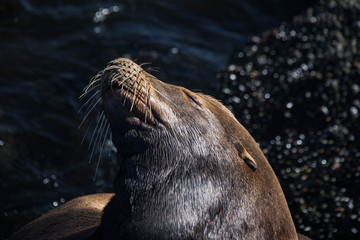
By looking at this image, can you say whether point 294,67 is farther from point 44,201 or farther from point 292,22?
point 44,201

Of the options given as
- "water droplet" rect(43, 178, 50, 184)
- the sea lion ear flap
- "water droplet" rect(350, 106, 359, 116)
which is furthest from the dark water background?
the sea lion ear flap

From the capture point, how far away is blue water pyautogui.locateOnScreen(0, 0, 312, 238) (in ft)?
20.8

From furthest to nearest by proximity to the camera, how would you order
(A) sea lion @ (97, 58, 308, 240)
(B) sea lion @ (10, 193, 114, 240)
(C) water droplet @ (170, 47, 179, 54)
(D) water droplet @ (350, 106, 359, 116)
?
(C) water droplet @ (170, 47, 179, 54), (D) water droplet @ (350, 106, 359, 116), (B) sea lion @ (10, 193, 114, 240), (A) sea lion @ (97, 58, 308, 240)

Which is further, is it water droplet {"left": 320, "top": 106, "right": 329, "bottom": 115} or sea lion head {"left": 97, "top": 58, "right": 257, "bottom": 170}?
water droplet {"left": 320, "top": 106, "right": 329, "bottom": 115}

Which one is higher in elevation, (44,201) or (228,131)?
(228,131)

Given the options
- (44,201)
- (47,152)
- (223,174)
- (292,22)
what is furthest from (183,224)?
(292,22)

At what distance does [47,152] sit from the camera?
21.8 ft

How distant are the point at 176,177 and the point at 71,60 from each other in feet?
15.6

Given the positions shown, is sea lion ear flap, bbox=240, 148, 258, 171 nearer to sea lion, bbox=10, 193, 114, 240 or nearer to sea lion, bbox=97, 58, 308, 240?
sea lion, bbox=97, 58, 308, 240

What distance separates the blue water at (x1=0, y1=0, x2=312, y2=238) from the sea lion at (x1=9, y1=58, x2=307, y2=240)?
92.6 inches

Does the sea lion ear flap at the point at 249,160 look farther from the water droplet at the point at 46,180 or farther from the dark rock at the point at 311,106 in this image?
the water droplet at the point at 46,180

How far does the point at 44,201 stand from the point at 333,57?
4.94 meters

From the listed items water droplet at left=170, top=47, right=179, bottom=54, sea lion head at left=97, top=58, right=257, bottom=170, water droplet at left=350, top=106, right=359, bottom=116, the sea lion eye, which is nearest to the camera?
sea lion head at left=97, top=58, right=257, bottom=170

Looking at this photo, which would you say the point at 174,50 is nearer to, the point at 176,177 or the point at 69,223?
the point at 69,223
